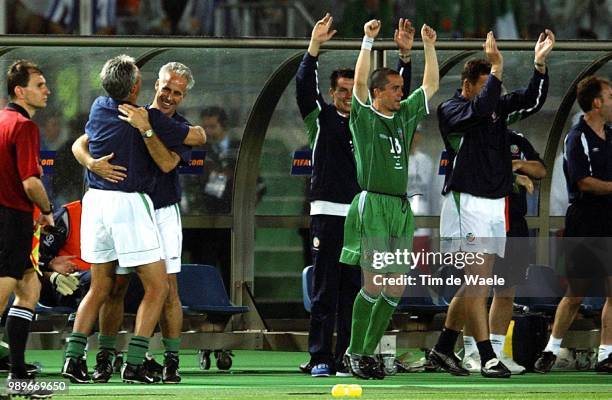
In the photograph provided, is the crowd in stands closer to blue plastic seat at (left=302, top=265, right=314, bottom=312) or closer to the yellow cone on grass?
blue plastic seat at (left=302, top=265, right=314, bottom=312)

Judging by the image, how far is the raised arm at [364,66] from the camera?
1103 cm

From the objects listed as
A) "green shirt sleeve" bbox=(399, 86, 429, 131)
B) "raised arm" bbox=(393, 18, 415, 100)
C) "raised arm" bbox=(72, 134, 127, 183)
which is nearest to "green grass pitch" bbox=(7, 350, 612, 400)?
"raised arm" bbox=(72, 134, 127, 183)

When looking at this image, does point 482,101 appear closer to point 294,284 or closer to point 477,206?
point 477,206

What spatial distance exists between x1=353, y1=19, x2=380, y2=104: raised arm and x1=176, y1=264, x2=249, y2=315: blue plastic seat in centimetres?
267

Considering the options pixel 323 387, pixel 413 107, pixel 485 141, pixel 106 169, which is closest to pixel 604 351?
pixel 485 141

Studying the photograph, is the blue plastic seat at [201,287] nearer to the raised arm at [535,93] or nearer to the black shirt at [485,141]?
the black shirt at [485,141]

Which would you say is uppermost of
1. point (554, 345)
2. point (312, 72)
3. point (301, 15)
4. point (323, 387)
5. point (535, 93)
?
point (301, 15)

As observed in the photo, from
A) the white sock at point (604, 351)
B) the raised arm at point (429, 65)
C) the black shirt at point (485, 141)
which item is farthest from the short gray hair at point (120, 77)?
the white sock at point (604, 351)

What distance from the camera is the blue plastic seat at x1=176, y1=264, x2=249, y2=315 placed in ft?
44.0

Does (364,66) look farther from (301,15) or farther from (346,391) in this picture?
(301,15)

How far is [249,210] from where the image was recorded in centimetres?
1518

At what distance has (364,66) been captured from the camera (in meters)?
11.0

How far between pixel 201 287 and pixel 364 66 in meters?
3.13

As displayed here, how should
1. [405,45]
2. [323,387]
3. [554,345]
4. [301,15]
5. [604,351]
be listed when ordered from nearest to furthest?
→ [323,387] < [405,45] < [604,351] < [554,345] < [301,15]
